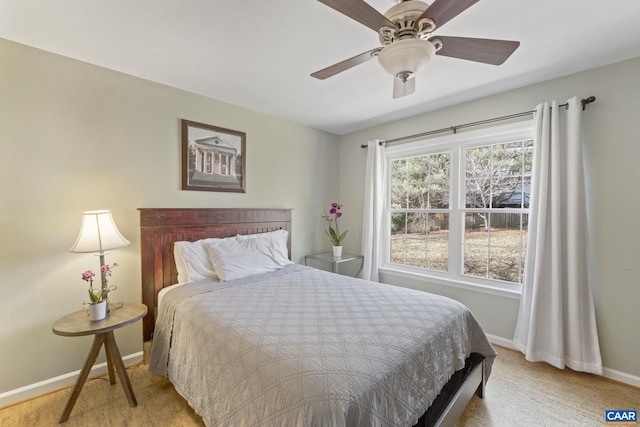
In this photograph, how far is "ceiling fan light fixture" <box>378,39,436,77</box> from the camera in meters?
1.30

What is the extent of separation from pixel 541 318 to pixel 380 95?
250 cm

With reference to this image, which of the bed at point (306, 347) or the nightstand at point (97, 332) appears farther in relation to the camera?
the nightstand at point (97, 332)

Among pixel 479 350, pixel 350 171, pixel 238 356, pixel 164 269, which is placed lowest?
pixel 479 350

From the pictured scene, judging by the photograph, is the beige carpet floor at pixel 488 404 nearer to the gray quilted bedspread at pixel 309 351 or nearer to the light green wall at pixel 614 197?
the gray quilted bedspread at pixel 309 351

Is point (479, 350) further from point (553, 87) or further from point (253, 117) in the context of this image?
point (253, 117)

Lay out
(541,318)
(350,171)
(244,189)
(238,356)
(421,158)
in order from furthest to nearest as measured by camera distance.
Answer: (350,171)
(421,158)
(244,189)
(541,318)
(238,356)

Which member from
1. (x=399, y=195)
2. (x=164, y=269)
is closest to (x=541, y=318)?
(x=399, y=195)

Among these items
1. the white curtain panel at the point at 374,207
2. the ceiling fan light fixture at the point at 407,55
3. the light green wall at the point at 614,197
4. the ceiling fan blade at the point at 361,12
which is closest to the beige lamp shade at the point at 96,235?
the ceiling fan blade at the point at 361,12

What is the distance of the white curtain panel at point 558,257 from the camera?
2.19 meters

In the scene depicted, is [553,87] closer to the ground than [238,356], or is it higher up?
higher up

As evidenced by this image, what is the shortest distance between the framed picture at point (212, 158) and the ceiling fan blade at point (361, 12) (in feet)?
6.65

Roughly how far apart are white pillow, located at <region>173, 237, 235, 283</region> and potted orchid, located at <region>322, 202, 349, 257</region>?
1717 mm

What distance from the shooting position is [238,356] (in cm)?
133

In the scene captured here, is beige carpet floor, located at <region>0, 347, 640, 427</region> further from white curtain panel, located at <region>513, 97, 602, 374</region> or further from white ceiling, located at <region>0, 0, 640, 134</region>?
white ceiling, located at <region>0, 0, 640, 134</region>
